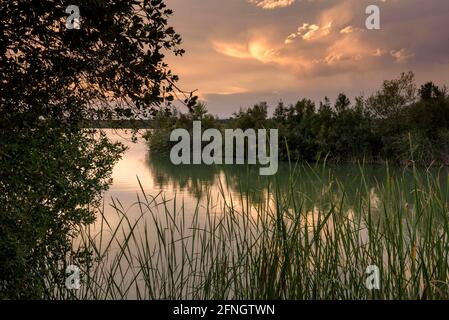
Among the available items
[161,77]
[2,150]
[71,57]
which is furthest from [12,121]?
[161,77]

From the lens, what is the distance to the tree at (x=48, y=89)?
125 inches

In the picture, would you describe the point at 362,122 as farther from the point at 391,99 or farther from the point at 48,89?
the point at 48,89

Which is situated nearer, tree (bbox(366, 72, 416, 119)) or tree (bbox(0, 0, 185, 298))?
tree (bbox(0, 0, 185, 298))

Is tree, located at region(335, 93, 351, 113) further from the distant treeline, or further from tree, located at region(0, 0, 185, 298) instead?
tree, located at region(0, 0, 185, 298)

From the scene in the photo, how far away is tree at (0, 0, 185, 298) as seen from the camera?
125 inches

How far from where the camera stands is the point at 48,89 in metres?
3.40

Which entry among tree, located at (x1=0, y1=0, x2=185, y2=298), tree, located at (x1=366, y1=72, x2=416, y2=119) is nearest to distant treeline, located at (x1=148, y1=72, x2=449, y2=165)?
tree, located at (x1=366, y1=72, x2=416, y2=119)

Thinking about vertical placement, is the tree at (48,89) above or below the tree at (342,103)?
below

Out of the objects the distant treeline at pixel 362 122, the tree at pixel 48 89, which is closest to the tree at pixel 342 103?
the distant treeline at pixel 362 122

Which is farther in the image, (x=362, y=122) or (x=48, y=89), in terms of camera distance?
(x=362, y=122)

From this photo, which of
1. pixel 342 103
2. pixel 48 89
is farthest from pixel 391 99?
pixel 48 89

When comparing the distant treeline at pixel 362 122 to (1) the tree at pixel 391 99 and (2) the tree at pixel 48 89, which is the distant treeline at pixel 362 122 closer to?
(1) the tree at pixel 391 99
